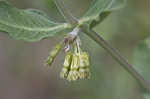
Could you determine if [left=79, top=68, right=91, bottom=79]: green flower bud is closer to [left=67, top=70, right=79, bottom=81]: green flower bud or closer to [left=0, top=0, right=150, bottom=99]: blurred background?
[left=67, top=70, right=79, bottom=81]: green flower bud

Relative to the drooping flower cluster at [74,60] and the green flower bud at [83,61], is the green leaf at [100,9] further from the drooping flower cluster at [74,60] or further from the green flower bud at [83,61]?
the green flower bud at [83,61]

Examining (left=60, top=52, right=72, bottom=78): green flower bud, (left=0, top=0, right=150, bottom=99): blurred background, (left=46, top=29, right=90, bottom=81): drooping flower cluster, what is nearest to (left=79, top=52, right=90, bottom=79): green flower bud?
(left=46, top=29, right=90, bottom=81): drooping flower cluster

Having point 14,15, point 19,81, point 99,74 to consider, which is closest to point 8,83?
Result: point 19,81

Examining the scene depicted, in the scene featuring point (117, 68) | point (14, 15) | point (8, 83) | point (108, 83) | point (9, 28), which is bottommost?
point (9, 28)

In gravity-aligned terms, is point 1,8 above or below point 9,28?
above

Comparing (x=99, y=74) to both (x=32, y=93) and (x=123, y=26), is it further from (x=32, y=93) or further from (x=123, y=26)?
(x=32, y=93)

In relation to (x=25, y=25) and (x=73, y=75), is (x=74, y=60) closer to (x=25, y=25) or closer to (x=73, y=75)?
(x=73, y=75)

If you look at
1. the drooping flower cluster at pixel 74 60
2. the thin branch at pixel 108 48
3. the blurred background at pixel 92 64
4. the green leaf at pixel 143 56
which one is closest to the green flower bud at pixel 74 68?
the drooping flower cluster at pixel 74 60

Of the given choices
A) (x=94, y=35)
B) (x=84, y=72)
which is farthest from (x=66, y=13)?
(x=84, y=72)
